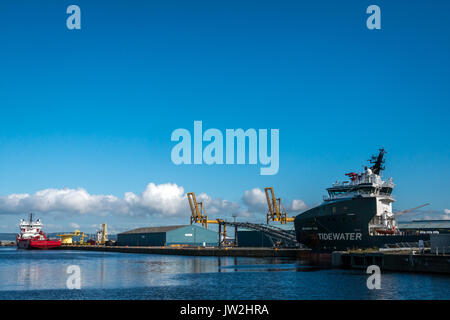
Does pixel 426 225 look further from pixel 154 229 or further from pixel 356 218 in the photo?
pixel 154 229

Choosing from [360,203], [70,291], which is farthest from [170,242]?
[70,291]

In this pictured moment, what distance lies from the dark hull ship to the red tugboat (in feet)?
366

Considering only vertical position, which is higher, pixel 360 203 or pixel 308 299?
pixel 360 203

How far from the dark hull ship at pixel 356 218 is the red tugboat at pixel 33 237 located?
111 metres

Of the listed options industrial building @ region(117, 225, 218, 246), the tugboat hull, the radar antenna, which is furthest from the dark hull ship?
the tugboat hull

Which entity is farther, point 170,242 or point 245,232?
point 170,242

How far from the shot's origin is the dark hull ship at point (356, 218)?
58.8 meters

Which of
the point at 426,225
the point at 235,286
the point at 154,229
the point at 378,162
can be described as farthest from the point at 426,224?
the point at 154,229

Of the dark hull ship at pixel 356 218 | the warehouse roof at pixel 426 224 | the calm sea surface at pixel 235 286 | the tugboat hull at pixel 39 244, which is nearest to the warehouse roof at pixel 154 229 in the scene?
the tugboat hull at pixel 39 244

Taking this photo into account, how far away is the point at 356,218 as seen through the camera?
59344 millimetres

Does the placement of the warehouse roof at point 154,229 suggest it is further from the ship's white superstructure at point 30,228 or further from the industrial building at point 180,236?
the ship's white superstructure at point 30,228
